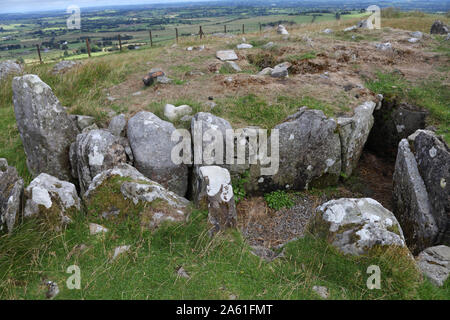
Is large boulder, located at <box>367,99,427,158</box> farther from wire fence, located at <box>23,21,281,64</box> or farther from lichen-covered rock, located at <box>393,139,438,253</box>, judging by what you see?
wire fence, located at <box>23,21,281,64</box>

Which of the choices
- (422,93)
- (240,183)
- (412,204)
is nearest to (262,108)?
(240,183)

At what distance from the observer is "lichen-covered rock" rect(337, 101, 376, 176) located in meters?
10.4

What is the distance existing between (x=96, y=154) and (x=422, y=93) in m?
12.2

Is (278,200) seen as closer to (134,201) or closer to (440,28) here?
(134,201)

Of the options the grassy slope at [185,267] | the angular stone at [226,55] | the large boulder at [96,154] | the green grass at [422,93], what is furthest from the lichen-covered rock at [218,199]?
the angular stone at [226,55]

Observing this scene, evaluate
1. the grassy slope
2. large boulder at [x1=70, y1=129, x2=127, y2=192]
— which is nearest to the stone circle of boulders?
the grassy slope

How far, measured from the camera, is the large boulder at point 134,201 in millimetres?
6523

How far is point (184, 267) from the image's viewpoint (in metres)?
5.38

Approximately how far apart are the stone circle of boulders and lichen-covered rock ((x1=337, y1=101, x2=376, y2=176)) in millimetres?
1757

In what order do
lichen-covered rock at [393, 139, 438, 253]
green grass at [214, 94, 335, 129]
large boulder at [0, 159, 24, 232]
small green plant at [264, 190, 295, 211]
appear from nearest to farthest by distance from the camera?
large boulder at [0, 159, 24, 232] → lichen-covered rock at [393, 139, 438, 253] → small green plant at [264, 190, 295, 211] → green grass at [214, 94, 335, 129]

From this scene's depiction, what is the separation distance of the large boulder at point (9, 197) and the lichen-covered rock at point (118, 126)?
3589 millimetres

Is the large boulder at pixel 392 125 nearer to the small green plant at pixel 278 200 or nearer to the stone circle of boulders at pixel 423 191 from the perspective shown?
the stone circle of boulders at pixel 423 191

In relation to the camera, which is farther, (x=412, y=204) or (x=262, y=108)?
(x=262, y=108)
